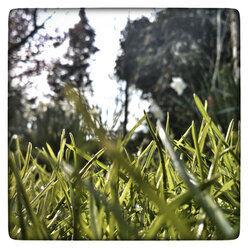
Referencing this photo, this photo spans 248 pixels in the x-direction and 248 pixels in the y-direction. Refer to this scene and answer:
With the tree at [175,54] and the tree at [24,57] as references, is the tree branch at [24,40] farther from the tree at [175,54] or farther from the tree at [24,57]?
the tree at [175,54]

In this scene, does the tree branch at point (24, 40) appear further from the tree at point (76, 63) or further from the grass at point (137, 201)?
the grass at point (137, 201)

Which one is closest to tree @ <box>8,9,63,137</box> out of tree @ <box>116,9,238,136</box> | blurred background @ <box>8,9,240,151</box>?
blurred background @ <box>8,9,240,151</box>

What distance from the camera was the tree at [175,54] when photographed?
1.48 ft

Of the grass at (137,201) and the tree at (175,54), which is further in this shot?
the tree at (175,54)

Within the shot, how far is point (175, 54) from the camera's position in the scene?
735 millimetres

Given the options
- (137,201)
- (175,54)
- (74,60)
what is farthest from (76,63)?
(175,54)

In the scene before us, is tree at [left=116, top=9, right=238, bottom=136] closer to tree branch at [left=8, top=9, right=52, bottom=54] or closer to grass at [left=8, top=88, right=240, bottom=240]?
tree branch at [left=8, top=9, right=52, bottom=54]

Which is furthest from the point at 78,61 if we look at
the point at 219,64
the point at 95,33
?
the point at 219,64

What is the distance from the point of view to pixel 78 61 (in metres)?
0.42

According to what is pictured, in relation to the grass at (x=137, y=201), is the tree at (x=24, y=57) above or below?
above

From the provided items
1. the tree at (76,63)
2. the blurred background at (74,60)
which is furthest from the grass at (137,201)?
the tree at (76,63)
